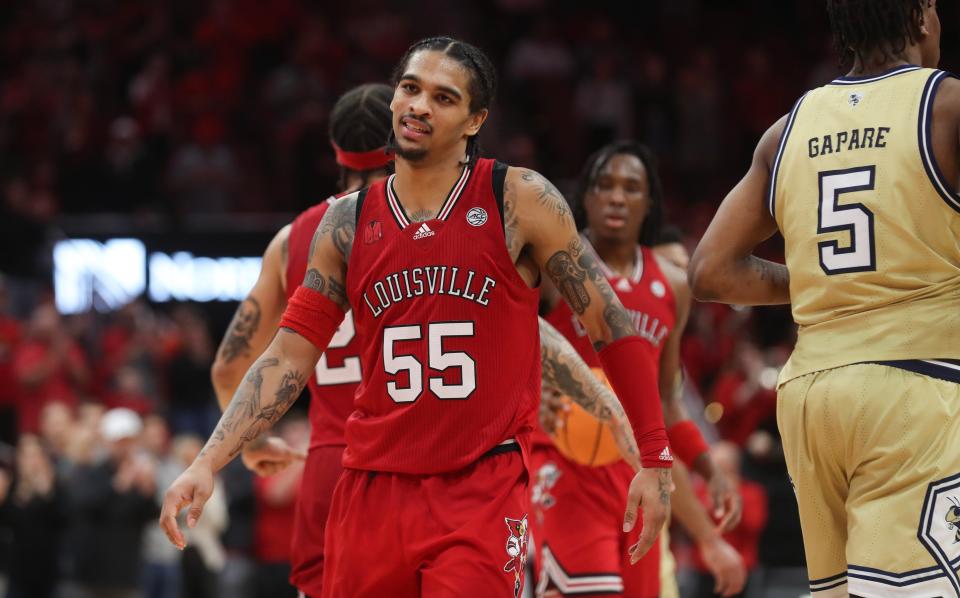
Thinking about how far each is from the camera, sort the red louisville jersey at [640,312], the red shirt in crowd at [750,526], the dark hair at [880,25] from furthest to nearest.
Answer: the red shirt in crowd at [750,526] → the red louisville jersey at [640,312] → the dark hair at [880,25]

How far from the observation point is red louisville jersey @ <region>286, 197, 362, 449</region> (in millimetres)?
5391

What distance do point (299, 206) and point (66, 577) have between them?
5267mm

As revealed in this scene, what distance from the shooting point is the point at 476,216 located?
4.46 metres

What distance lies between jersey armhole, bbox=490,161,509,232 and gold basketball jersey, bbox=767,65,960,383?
92 centimetres

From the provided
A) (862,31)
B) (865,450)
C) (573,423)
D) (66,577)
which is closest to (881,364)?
(865,450)

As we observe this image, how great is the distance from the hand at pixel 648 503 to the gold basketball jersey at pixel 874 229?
22.0 inches

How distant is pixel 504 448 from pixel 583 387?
0.94 metres

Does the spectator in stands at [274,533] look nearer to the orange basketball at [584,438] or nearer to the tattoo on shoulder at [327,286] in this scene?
the orange basketball at [584,438]

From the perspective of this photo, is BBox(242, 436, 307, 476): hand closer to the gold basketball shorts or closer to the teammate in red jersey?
the teammate in red jersey

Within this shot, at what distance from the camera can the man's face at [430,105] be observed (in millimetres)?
4508

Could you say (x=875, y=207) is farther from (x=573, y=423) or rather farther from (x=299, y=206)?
(x=299, y=206)

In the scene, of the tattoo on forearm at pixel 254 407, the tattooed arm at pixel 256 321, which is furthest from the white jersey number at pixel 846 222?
the tattooed arm at pixel 256 321

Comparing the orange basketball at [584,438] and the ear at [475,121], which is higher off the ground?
the ear at [475,121]

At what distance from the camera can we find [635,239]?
6.79 metres
